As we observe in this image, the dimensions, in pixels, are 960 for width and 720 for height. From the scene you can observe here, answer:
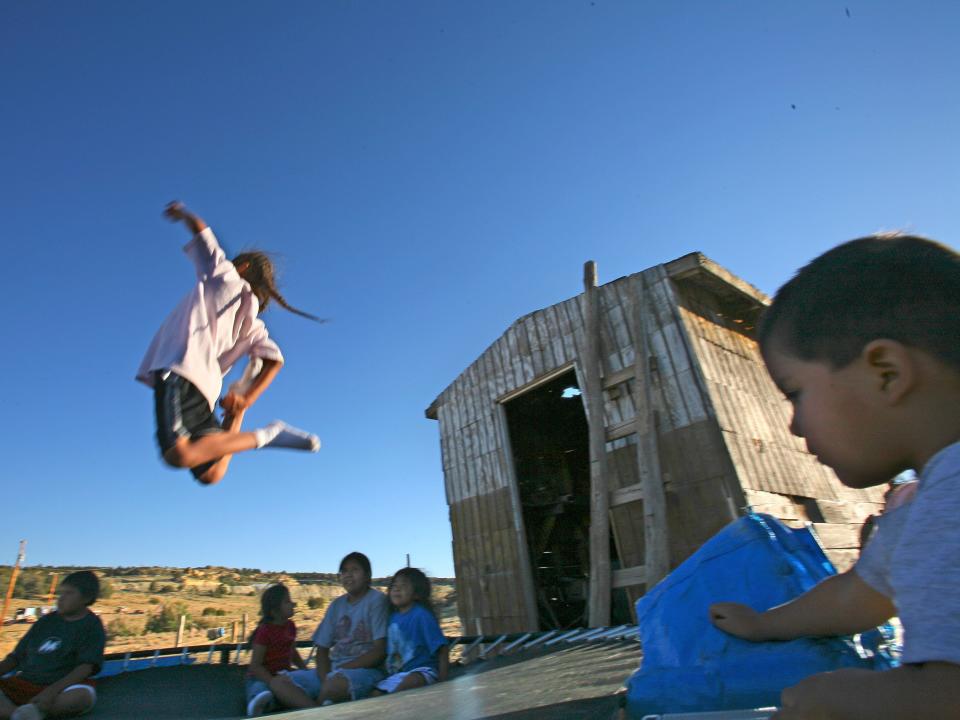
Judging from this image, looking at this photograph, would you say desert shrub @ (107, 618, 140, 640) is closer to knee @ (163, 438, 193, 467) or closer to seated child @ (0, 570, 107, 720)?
seated child @ (0, 570, 107, 720)

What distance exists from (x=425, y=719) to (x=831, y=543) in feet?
20.2

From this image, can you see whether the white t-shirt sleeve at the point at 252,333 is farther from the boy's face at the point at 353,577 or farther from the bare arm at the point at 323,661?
the bare arm at the point at 323,661

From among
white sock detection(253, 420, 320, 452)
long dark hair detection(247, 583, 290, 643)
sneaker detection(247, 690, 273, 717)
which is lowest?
sneaker detection(247, 690, 273, 717)

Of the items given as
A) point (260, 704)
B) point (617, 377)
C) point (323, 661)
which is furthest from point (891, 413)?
point (617, 377)

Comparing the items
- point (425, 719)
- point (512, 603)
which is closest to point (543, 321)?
point (512, 603)

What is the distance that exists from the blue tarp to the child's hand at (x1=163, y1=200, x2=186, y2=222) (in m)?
2.63

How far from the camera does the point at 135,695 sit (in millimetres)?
4031

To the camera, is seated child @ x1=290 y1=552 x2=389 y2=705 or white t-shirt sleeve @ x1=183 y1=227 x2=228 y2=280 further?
seated child @ x1=290 y1=552 x2=389 y2=705

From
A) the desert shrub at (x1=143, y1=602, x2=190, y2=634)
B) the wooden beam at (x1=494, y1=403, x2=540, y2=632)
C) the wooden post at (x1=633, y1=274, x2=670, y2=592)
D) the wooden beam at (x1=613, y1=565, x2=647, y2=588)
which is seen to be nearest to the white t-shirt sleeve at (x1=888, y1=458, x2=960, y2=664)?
the wooden post at (x1=633, y1=274, x2=670, y2=592)

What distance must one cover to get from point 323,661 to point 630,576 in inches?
146

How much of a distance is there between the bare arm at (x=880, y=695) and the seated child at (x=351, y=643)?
3418mm

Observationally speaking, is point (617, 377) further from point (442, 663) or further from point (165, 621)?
point (165, 621)

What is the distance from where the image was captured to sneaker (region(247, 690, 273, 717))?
3.39 meters

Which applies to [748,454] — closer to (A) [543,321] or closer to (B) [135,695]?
(A) [543,321]
